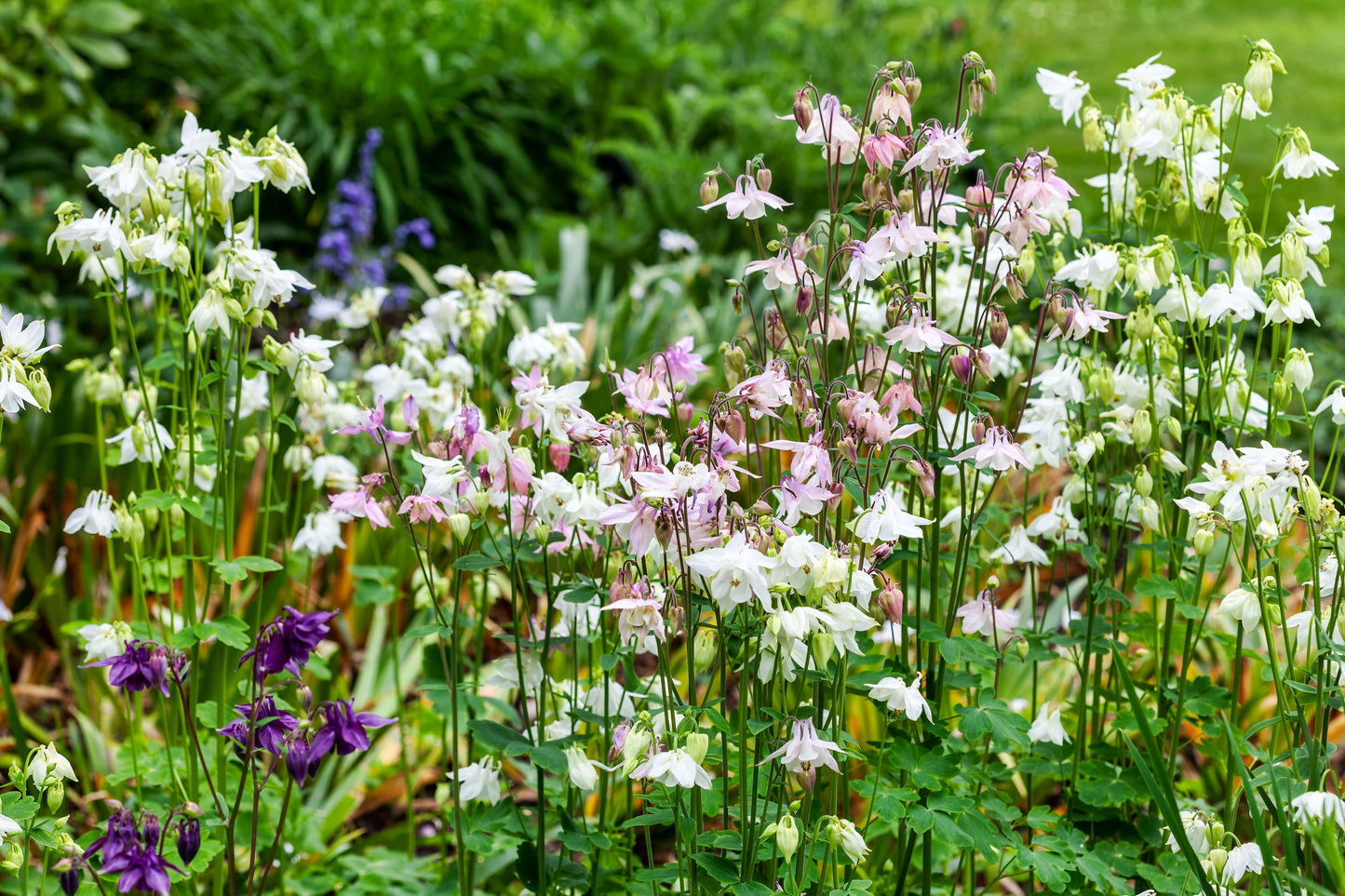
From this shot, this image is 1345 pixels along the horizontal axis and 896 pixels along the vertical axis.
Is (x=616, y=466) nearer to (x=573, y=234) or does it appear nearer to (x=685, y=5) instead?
(x=573, y=234)

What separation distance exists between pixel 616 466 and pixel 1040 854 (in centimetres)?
81

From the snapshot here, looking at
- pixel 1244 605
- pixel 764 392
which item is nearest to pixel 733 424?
pixel 764 392

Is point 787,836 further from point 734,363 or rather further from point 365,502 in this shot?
point 365,502

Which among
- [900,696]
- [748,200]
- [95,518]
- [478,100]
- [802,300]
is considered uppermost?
[478,100]

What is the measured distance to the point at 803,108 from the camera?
1416mm

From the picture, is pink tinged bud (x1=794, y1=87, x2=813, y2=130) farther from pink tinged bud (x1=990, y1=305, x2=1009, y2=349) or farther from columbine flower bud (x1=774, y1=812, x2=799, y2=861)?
columbine flower bud (x1=774, y1=812, x2=799, y2=861)

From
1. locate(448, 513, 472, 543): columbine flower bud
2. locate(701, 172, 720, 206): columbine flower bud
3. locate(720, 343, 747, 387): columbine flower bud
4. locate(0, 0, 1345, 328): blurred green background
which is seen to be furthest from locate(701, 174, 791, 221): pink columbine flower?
locate(0, 0, 1345, 328): blurred green background

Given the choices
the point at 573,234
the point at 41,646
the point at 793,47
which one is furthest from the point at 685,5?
the point at 41,646

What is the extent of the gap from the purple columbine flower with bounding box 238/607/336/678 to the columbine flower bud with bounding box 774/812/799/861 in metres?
0.65

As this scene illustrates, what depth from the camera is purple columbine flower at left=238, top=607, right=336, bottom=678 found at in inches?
61.4

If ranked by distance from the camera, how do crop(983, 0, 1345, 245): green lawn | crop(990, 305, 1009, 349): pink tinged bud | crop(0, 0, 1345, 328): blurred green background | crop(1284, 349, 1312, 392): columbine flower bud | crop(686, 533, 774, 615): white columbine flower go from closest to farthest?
crop(686, 533, 774, 615): white columbine flower, crop(990, 305, 1009, 349): pink tinged bud, crop(1284, 349, 1312, 392): columbine flower bud, crop(0, 0, 1345, 328): blurred green background, crop(983, 0, 1345, 245): green lawn

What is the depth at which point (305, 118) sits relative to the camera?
5.72 metres

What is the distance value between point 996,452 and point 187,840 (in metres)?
1.12

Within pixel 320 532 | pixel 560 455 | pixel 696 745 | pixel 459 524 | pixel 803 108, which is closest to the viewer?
pixel 696 745
